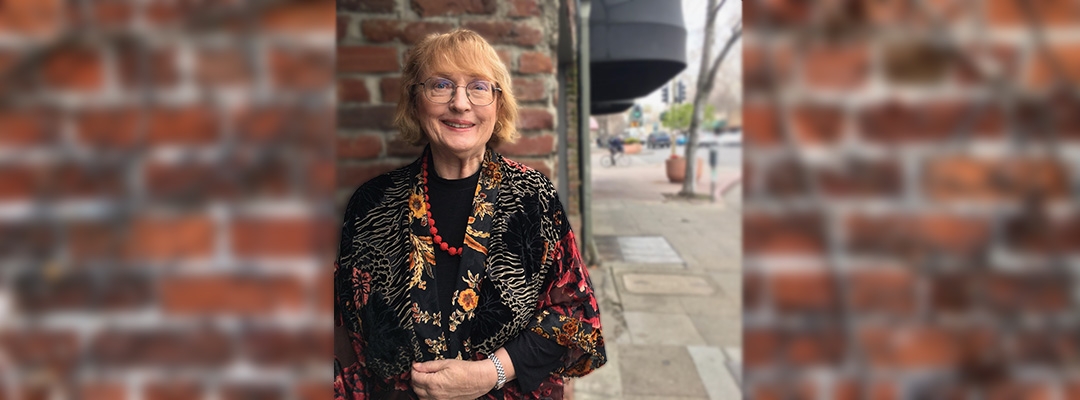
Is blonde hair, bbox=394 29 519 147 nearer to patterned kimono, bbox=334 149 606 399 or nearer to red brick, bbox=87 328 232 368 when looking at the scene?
patterned kimono, bbox=334 149 606 399

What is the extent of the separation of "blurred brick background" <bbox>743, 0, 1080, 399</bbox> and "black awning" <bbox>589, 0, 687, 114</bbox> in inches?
293

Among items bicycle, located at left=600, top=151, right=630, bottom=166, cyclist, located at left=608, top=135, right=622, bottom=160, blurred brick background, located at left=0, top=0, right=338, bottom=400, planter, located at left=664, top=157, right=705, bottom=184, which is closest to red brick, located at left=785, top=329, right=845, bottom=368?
blurred brick background, located at left=0, top=0, right=338, bottom=400

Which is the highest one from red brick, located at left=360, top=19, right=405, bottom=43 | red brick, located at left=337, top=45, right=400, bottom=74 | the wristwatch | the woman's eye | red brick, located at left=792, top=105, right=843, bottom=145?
red brick, located at left=360, top=19, right=405, bottom=43

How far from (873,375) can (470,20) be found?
151 cm

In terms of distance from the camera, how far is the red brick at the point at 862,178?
0.66 metres

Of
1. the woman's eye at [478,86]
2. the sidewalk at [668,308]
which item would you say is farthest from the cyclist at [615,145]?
the woman's eye at [478,86]

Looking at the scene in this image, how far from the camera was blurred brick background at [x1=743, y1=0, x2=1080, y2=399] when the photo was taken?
0.64 metres

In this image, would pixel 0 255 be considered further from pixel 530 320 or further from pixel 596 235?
pixel 596 235

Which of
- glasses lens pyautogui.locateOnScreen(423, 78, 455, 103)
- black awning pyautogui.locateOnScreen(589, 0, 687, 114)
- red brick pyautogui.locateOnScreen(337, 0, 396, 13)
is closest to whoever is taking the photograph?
glasses lens pyautogui.locateOnScreen(423, 78, 455, 103)

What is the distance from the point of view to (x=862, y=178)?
26.2 inches

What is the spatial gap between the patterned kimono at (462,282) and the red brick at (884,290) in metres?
0.75

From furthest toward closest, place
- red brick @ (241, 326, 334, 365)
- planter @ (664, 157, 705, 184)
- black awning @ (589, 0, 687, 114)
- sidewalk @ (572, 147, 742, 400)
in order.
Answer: planter @ (664, 157, 705, 184) < black awning @ (589, 0, 687, 114) < sidewalk @ (572, 147, 742, 400) < red brick @ (241, 326, 334, 365)

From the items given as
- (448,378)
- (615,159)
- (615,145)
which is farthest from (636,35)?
(615,159)

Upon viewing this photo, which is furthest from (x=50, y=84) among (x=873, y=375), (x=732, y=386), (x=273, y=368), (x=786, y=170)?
(x=732, y=386)
